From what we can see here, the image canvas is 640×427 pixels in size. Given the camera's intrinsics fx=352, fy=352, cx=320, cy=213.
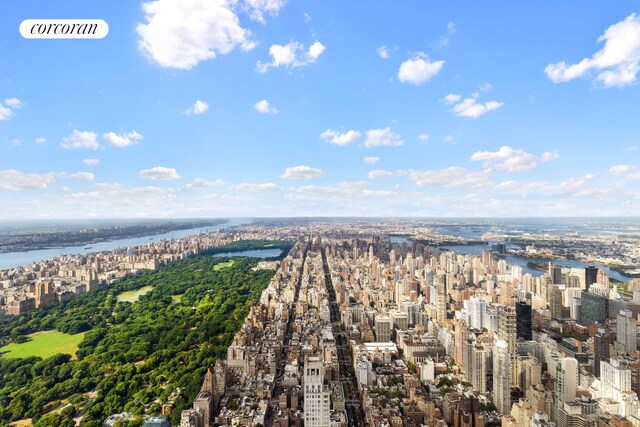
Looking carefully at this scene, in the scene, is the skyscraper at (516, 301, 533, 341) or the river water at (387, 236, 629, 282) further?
the river water at (387, 236, 629, 282)

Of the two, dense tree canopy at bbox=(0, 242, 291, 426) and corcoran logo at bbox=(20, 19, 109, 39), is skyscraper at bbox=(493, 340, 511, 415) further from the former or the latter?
corcoran logo at bbox=(20, 19, 109, 39)

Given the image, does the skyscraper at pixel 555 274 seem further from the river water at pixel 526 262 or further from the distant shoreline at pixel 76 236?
the distant shoreline at pixel 76 236

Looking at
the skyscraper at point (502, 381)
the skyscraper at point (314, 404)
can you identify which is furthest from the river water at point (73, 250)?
the skyscraper at point (502, 381)

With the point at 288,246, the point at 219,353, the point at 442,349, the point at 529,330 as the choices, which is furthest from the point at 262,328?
the point at 288,246

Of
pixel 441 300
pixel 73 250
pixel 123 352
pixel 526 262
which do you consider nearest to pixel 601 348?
pixel 441 300

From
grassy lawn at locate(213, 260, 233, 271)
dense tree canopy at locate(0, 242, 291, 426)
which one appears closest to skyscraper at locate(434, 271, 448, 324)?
dense tree canopy at locate(0, 242, 291, 426)
